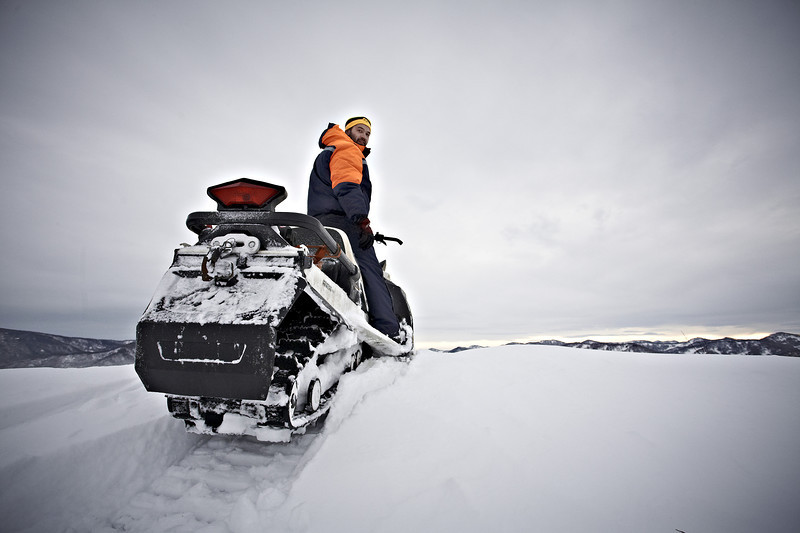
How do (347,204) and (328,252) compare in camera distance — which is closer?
(328,252)

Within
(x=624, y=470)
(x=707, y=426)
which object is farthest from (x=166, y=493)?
(x=707, y=426)

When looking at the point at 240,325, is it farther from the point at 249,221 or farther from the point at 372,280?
the point at 372,280

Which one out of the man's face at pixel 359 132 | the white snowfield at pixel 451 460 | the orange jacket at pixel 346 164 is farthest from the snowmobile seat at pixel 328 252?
the man's face at pixel 359 132

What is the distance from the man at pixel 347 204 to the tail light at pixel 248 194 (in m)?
1.01

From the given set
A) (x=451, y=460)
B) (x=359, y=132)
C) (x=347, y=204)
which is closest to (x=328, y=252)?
(x=347, y=204)

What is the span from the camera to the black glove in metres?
2.98

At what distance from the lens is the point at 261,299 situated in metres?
1.70

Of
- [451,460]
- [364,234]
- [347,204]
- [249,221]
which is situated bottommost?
[451,460]

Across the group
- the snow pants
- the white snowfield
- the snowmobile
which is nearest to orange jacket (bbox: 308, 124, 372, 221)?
the snow pants

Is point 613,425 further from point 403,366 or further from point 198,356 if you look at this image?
point 198,356

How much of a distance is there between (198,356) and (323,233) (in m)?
1.00

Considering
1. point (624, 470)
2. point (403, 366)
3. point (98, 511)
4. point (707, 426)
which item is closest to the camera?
point (624, 470)

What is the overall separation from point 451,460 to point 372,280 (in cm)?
212

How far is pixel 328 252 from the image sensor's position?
2350 mm
